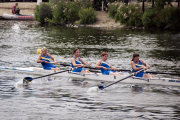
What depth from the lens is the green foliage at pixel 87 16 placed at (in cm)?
5184

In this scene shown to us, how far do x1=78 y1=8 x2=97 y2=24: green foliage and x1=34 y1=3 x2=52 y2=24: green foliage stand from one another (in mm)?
5306

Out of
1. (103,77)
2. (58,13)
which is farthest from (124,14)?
(103,77)

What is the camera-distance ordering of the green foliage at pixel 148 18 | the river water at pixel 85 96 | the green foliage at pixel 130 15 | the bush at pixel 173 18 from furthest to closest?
the green foliage at pixel 130 15 < the green foliage at pixel 148 18 < the bush at pixel 173 18 < the river water at pixel 85 96

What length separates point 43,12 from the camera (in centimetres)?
5422

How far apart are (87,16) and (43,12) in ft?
23.2

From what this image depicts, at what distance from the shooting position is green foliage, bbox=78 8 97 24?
51844mm

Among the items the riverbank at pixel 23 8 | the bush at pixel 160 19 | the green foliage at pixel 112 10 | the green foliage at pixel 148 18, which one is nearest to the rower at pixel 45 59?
the bush at pixel 160 19

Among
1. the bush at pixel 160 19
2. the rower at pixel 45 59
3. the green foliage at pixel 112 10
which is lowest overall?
the rower at pixel 45 59

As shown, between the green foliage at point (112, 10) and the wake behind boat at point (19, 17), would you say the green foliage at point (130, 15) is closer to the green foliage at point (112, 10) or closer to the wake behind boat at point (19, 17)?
the green foliage at point (112, 10)

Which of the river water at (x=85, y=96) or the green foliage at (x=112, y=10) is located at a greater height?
the green foliage at (x=112, y=10)

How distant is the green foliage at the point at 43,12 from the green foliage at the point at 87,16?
5.31 m

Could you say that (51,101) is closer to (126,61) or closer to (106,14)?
(126,61)

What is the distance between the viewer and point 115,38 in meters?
37.4

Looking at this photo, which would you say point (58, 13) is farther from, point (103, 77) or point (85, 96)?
point (85, 96)
